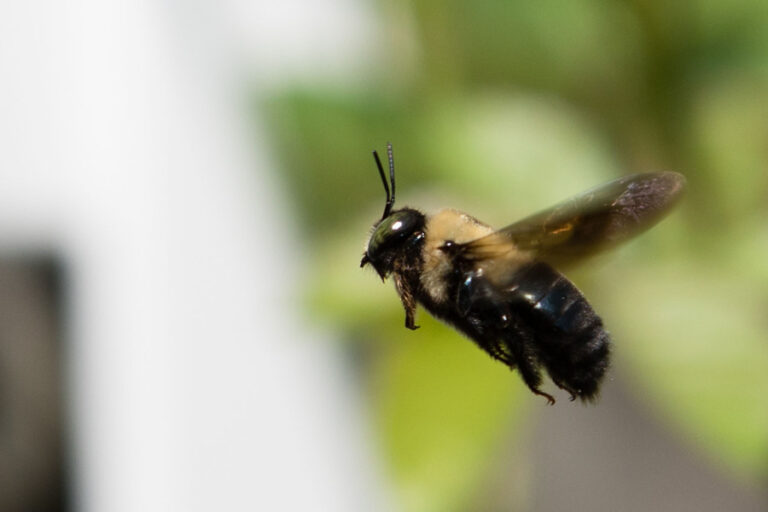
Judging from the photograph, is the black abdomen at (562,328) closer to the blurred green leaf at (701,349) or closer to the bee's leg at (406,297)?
the bee's leg at (406,297)

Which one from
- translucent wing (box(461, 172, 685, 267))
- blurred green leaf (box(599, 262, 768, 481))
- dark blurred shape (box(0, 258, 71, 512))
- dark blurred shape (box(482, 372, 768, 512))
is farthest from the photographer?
dark blurred shape (box(0, 258, 71, 512))

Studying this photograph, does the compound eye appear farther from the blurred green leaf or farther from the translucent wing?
the blurred green leaf

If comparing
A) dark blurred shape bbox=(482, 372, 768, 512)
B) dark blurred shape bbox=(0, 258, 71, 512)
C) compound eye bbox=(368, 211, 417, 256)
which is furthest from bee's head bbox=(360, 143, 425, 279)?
dark blurred shape bbox=(0, 258, 71, 512)

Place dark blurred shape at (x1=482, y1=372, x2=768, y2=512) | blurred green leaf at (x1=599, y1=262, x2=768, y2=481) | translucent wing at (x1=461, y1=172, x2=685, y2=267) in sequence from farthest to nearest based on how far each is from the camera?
dark blurred shape at (x1=482, y1=372, x2=768, y2=512)
blurred green leaf at (x1=599, y1=262, x2=768, y2=481)
translucent wing at (x1=461, y1=172, x2=685, y2=267)

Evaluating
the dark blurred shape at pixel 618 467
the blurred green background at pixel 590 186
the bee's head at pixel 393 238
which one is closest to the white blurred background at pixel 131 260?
the dark blurred shape at pixel 618 467

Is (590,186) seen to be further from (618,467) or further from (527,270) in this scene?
(618,467)

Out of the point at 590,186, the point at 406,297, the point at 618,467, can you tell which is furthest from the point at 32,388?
the point at 406,297

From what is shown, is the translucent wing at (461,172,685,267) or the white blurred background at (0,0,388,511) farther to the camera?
the white blurred background at (0,0,388,511)
